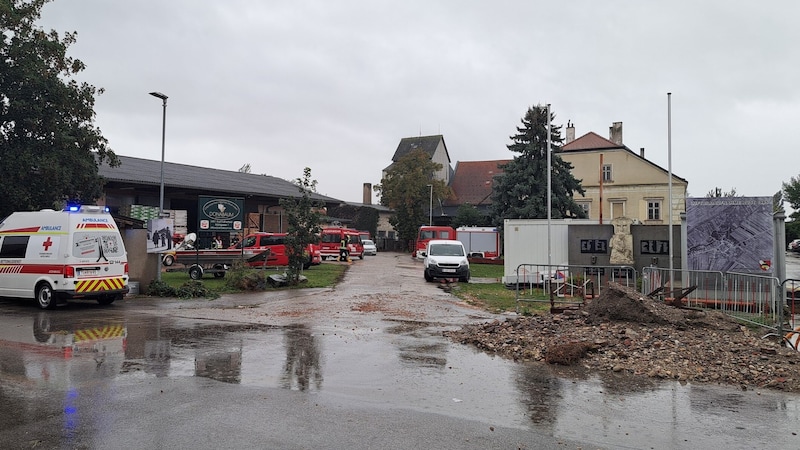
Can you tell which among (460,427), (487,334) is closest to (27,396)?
(460,427)

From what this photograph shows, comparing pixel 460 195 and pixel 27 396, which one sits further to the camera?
pixel 460 195

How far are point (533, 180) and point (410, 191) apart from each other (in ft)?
79.2

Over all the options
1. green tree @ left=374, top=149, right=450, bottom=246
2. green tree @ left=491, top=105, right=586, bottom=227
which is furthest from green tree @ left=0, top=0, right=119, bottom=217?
green tree @ left=374, top=149, right=450, bottom=246

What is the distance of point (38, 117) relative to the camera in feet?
66.9

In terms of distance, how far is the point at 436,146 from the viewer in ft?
275

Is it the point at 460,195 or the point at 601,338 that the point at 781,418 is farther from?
the point at 460,195

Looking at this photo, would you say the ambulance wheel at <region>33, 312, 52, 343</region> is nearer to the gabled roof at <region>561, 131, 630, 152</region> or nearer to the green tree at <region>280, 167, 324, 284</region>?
the green tree at <region>280, 167, 324, 284</region>

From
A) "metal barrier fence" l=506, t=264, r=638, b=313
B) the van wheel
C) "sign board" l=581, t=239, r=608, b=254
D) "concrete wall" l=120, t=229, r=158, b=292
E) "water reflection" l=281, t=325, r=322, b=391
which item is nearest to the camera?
"water reflection" l=281, t=325, r=322, b=391

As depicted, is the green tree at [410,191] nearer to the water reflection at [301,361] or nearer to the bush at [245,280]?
the bush at [245,280]

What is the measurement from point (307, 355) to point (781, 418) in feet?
21.0

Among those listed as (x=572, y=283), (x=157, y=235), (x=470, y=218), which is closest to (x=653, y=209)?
(x=470, y=218)

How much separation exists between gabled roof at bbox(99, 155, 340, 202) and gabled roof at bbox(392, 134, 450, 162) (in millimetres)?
34588

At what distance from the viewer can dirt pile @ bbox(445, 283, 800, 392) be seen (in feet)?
26.2

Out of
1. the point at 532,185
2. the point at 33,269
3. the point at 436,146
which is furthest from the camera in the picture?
the point at 436,146
